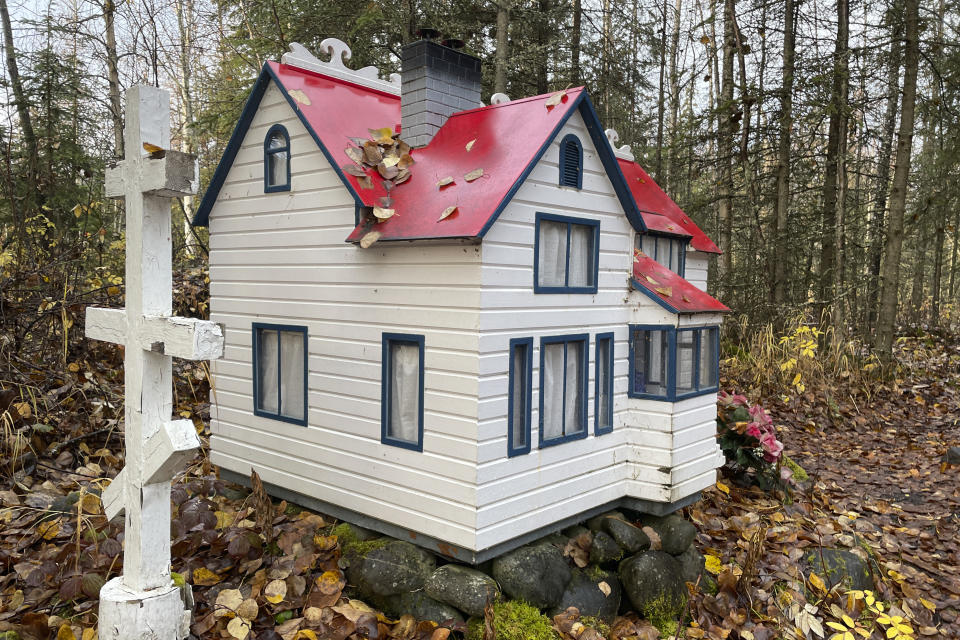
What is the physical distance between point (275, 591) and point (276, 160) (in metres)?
3.72

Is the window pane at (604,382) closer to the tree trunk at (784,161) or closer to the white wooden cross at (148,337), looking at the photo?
the white wooden cross at (148,337)

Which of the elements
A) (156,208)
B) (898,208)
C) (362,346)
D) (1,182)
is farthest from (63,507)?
(898,208)

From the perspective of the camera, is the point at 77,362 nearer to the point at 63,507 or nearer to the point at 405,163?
the point at 63,507

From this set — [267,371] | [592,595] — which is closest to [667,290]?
[592,595]

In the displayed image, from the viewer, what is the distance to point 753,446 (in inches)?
327

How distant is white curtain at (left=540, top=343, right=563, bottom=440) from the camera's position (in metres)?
5.57

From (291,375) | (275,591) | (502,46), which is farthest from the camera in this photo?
(502,46)

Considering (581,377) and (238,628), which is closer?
(238,628)

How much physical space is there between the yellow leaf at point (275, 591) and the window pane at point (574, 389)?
2.56 m

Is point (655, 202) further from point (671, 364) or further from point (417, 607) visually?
point (417, 607)

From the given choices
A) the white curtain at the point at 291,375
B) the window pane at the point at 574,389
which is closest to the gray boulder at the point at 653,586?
the window pane at the point at 574,389

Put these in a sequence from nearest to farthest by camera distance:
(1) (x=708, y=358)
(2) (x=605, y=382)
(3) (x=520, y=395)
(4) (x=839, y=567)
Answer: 1. (3) (x=520, y=395)
2. (2) (x=605, y=382)
3. (4) (x=839, y=567)
4. (1) (x=708, y=358)

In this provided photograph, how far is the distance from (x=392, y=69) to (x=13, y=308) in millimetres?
7927

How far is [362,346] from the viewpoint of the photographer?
564cm
